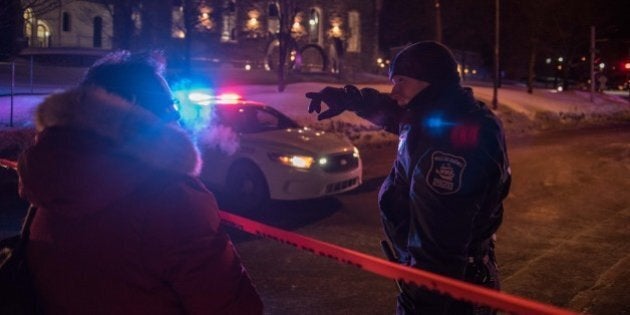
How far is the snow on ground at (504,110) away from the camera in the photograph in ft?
57.6

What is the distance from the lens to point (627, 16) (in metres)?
50.4

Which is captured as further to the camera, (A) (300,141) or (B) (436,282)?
(A) (300,141)

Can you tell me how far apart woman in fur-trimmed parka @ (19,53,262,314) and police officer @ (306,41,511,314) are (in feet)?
2.56

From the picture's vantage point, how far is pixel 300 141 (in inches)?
372

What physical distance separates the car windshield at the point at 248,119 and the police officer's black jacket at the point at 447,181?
7.37 m

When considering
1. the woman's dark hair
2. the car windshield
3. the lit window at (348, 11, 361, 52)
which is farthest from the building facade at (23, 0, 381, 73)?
the woman's dark hair

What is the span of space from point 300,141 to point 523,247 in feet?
11.5

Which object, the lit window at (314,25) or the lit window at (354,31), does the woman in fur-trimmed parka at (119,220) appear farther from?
the lit window at (354,31)

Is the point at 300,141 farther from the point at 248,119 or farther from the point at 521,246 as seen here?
the point at 521,246

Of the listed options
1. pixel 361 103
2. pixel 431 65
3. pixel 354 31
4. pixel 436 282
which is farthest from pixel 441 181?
pixel 354 31

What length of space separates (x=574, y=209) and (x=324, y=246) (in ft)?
24.6

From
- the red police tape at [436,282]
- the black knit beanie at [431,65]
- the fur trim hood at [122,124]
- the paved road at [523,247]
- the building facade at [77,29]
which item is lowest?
the paved road at [523,247]

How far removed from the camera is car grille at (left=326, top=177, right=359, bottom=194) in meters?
9.23

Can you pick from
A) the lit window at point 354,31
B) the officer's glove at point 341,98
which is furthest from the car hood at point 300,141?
the lit window at point 354,31
